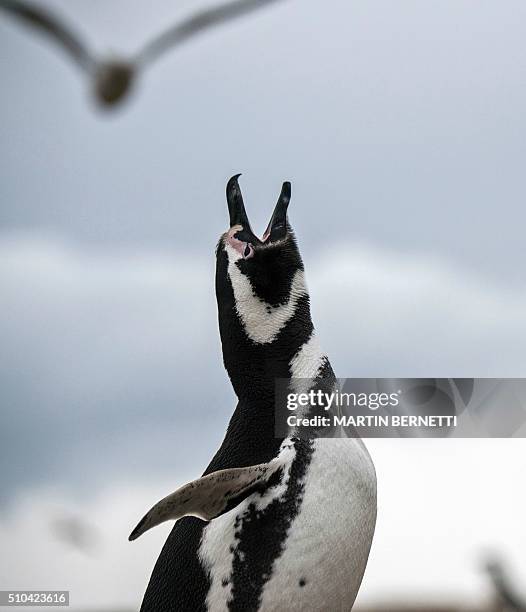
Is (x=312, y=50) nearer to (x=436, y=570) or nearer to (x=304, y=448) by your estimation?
(x=304, y=448)

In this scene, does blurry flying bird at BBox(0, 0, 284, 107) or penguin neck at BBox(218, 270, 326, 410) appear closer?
blurry flying bird at BBox(0, 0, 284, 107)

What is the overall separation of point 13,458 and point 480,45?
106 cm

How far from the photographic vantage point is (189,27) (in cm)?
20

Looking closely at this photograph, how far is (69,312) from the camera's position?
4.81 feet

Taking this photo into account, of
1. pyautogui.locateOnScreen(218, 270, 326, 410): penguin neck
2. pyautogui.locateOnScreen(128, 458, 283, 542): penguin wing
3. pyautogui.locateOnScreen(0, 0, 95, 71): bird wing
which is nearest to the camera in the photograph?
pyautogui.locateOnScreen(0, 0, 95, 71): bird wing

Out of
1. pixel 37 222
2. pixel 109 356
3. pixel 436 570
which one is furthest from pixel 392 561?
pixel 37 222

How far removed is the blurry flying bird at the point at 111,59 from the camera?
0.61ft

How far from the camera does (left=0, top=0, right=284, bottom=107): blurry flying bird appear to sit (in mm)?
186

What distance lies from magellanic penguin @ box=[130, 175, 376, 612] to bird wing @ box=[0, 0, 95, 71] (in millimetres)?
745

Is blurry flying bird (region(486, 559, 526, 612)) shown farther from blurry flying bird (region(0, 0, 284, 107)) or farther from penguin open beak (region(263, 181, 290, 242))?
blurry flying bird (region(0, 0, 284, 107))

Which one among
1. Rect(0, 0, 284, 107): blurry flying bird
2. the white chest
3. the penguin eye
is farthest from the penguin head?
Rect(0, 0, 284, 107): blurry flying bird

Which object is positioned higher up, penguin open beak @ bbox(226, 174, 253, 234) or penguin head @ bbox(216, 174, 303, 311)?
penguin open beak @ bbox(226, 174, 253, 234)
